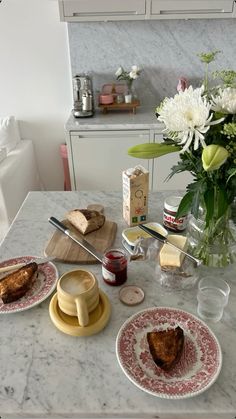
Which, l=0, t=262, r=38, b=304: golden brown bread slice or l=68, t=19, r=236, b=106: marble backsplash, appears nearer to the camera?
l=0, t=262, r=38, b=304: golden brown bread slice

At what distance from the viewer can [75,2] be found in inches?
87.8

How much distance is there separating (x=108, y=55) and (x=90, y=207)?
1.81 m

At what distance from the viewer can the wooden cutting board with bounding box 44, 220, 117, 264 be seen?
1097 millimetres

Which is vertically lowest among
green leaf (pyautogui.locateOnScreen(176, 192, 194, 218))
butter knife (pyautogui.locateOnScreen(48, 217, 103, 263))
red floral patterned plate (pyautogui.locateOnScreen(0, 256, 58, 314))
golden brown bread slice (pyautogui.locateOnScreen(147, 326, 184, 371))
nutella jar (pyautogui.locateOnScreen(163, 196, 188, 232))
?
red floral patterned plate (pyautogui.locateOnScreen(0, 256, 58, 314))

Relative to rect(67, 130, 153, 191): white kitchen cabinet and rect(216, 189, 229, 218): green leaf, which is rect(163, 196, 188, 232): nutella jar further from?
rect(67, 130, 153, 191): white kitchen cabinet

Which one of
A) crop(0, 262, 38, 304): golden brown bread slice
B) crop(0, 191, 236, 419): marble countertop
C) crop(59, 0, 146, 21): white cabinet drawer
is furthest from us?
crop(59, 0, 146, 21): white cabinet drawer

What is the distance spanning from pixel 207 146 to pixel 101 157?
71.1 inches

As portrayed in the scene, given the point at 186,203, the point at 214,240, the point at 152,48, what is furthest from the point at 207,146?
the point at 152,48

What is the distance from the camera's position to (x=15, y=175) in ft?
7.99

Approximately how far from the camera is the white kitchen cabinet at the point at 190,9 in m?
2.23

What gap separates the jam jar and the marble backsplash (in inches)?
84.2

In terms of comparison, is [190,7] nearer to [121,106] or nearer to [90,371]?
[121,106]

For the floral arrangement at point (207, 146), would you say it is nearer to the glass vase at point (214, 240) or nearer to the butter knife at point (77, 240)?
the glass vase at point (214, 240)

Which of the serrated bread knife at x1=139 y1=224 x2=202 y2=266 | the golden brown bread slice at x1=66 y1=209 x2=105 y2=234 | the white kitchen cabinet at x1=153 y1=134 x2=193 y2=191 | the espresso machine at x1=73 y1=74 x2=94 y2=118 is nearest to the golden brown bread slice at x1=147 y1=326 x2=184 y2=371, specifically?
the serrated bread knife at x1=139 y1=224 x2=202 y2=266
